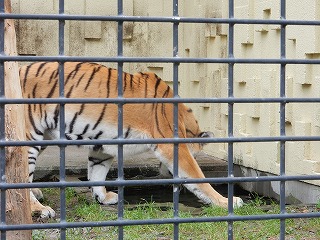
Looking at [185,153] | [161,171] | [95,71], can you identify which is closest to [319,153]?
[185,153]

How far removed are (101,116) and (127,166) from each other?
163 cm

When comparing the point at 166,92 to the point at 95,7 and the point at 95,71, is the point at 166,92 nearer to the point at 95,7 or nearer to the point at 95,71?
the point at 95,71

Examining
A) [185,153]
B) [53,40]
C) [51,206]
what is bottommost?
[51,206]

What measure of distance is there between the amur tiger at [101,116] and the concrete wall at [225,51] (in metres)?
0.93

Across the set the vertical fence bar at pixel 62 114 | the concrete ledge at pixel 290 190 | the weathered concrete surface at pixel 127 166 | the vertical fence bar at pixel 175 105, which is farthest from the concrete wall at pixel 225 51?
the vertical fence bar at pixel 62 114

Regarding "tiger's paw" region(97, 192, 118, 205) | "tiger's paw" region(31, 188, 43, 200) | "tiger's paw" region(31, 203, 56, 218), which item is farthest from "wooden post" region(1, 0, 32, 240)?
"tiger's paw" region(97, 192, 118, 205)

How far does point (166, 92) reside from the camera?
720cm

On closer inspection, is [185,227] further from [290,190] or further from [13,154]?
[290,190]

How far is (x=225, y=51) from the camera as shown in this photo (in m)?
8.88

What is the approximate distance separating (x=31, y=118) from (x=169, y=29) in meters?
3.98

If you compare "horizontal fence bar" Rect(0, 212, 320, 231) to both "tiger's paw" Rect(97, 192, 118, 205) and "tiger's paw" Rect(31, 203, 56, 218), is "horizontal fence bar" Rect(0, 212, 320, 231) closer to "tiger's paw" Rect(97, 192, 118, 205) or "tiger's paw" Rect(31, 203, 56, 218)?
"tiger's paw" Rect(31, 203, 56, 218)

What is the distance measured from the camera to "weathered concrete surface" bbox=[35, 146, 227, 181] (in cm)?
812

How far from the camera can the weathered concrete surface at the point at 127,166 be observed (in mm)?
8125

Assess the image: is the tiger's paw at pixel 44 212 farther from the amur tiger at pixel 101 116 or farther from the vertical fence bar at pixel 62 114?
the vertical fence bar at pixel 62 114
